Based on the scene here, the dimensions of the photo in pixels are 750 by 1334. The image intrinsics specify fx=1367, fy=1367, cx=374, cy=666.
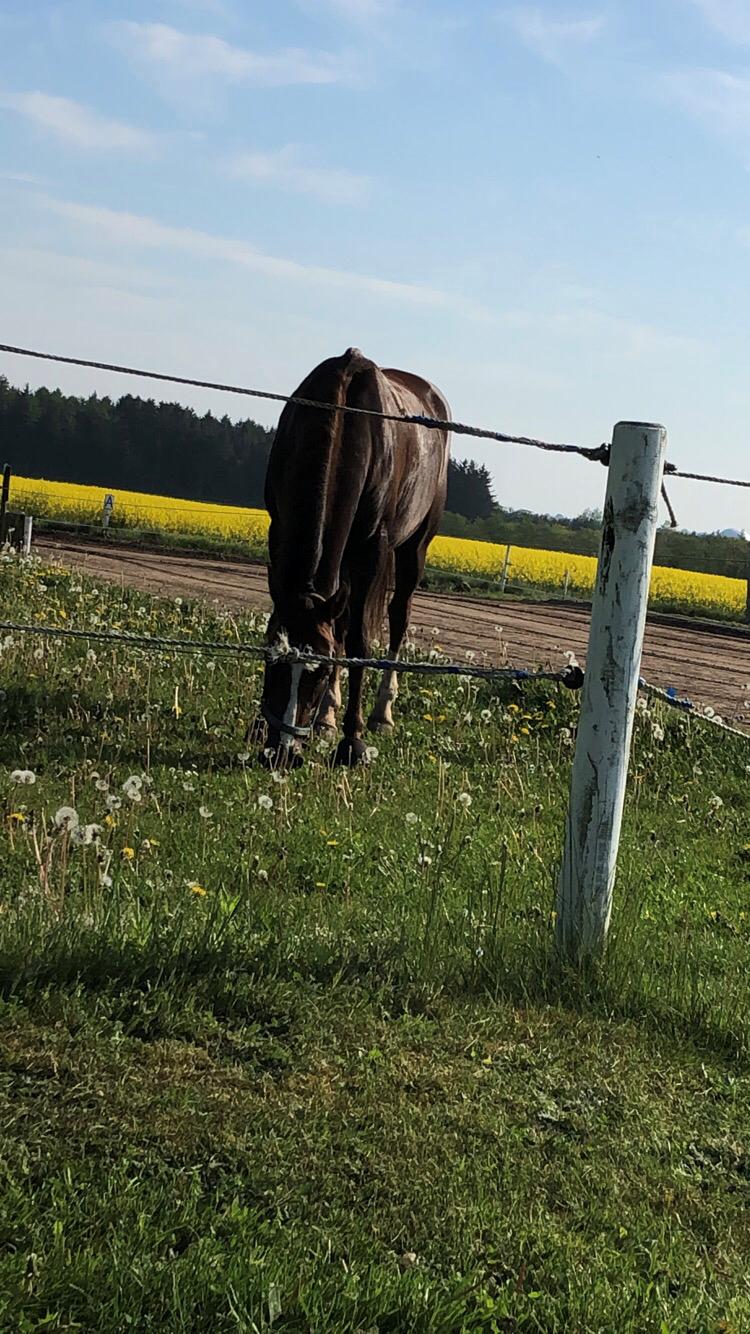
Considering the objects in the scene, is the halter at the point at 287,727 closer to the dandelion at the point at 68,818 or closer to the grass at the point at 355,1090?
the grass at the point at 355,1090

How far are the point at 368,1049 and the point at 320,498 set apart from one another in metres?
4.58

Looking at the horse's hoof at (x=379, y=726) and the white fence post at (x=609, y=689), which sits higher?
the white fence post at (x=609, y=689)

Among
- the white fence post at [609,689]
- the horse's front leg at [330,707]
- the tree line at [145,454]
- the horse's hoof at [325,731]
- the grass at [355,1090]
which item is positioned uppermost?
the tree line at [145,454]

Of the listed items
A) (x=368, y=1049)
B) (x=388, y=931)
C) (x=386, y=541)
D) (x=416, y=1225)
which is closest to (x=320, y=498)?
(x=386, y=541)

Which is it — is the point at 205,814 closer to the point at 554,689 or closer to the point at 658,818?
the point at 658,818

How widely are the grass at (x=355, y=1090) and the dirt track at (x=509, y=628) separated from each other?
7876 mm

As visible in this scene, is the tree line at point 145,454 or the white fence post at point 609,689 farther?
the tree line at point 145,454

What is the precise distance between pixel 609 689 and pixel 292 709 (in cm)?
323

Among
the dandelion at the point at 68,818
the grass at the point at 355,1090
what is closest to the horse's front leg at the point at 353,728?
the grass at the point at 355,1090

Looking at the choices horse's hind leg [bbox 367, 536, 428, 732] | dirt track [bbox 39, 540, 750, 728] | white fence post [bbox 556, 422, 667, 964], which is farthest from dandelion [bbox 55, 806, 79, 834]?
dirt track [bbox 39, 540, 750, 728]

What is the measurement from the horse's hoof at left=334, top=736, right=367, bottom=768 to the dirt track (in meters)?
4.97

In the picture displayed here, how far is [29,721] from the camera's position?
7.90m

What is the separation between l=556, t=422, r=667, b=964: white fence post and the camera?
3977 mm

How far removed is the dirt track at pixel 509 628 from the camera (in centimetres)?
1549
